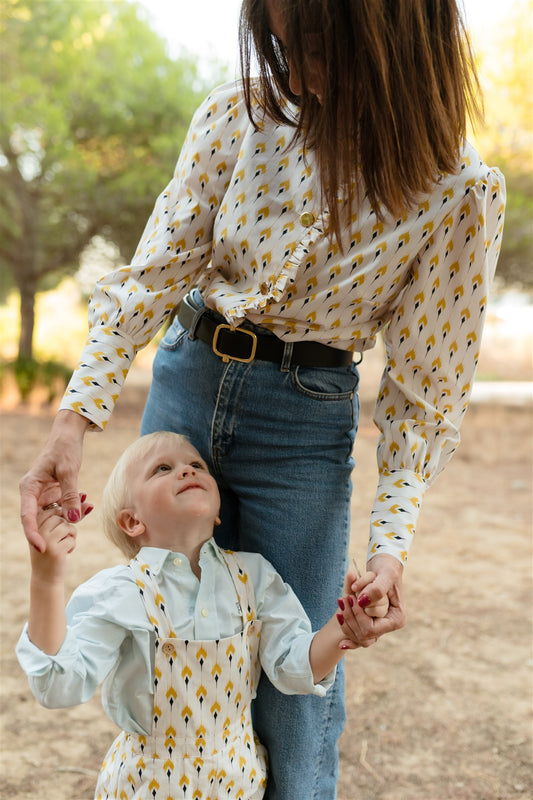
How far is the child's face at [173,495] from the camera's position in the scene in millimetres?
1393

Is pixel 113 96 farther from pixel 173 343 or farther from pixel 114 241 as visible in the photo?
pixel 173 343

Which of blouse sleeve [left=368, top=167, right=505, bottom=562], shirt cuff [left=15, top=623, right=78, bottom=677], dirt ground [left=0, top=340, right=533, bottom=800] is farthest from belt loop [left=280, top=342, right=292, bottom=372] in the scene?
dirt ground [left=0, top=340, right=533, bottom=800]

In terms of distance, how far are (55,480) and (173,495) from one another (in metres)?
0.24

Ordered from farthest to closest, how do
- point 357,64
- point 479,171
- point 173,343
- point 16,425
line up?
point 16,425, point 173,343, point 479,171, point 357,64

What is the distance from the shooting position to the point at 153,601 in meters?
1.35

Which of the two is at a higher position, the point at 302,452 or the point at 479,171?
the point at 479,171

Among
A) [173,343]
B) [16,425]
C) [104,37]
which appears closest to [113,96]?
[104,37]

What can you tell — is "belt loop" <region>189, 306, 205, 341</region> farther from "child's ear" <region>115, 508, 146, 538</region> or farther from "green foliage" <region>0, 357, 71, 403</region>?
"green foliage" <region>0, 357, 71, 403</region>

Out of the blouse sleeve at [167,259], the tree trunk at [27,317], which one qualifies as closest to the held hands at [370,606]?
the blouse sleeve at [167,259]

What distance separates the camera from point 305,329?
136 cm

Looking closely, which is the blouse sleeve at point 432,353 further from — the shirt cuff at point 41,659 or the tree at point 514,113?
the tree at point 514,113

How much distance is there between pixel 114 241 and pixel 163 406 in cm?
751

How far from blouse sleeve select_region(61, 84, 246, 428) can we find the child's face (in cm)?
14

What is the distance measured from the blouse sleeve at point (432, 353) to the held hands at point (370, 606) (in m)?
0.08
